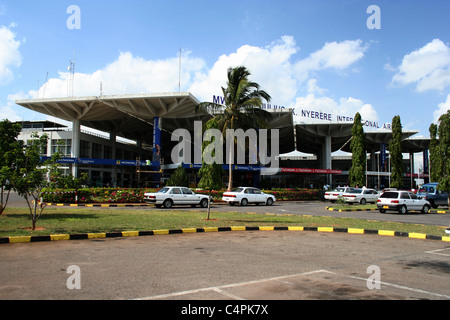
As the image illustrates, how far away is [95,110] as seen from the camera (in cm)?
4903

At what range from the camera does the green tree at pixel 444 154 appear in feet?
83.5

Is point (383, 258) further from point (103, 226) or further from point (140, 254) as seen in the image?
point (103, 226)

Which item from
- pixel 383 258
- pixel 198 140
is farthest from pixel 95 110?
pixel 383 258

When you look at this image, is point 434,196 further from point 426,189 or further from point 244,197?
point 244,197

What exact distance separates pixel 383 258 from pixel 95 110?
4780cm

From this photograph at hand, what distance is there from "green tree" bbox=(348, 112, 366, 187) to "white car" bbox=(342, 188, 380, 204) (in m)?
10.4

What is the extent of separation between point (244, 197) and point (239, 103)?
32.8ft

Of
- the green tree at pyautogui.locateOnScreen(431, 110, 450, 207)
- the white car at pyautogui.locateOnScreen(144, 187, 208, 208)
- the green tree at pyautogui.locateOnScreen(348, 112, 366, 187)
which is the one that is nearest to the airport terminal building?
the green tree at pyautogui.locateOnScreen(348, 112, 366, 187)

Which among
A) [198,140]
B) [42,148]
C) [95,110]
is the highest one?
[95,110]

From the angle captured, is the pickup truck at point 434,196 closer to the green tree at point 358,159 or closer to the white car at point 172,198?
the green tree at point 358,159

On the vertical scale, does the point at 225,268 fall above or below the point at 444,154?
below

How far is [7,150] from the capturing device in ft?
46.4

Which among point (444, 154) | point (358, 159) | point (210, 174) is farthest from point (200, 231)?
point (358, 159)
